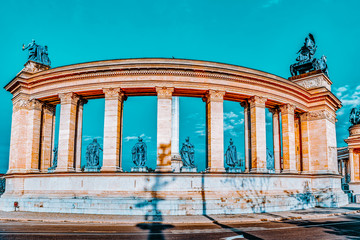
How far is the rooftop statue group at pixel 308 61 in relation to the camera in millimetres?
33875

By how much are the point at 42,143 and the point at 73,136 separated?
4.47 m

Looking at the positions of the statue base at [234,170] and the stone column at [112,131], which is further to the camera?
the statue base at [234,170]

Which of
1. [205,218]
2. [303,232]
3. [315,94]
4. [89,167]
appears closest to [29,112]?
[89,167]

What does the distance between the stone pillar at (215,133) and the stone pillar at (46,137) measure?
1435 centimetres

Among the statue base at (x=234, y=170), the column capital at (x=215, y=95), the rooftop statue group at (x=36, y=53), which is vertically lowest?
the statue base at (x=234, y=170)

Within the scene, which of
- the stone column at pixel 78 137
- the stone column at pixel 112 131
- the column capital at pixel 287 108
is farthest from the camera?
the column capital at pixel 287 108

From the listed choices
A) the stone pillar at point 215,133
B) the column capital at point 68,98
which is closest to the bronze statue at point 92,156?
the column capital at point 68,98

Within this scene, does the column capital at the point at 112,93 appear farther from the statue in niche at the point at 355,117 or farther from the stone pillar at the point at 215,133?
the statue in niche at the point at 355,117

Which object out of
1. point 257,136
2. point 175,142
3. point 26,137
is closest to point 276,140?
point 257,136

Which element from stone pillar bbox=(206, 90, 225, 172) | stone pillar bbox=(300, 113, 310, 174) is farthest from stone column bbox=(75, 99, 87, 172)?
stone pillar bbox=(300, 113, 310, 174)

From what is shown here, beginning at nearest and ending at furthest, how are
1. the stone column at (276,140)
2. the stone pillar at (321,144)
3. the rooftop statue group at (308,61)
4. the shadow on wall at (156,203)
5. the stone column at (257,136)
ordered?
the shadow on wall at (156,203) < the stone column at (257,136) < the stone column at (276,140) < the stone pillar at (321,144) < the rooftop statue group at (308,61)

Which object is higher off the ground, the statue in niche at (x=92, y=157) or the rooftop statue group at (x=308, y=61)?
the rooftop statue group at (x=308, y=61)

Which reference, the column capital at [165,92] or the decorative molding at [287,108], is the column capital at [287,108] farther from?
the column capital at [165,92]

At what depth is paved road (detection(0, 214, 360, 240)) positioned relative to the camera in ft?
47.8
